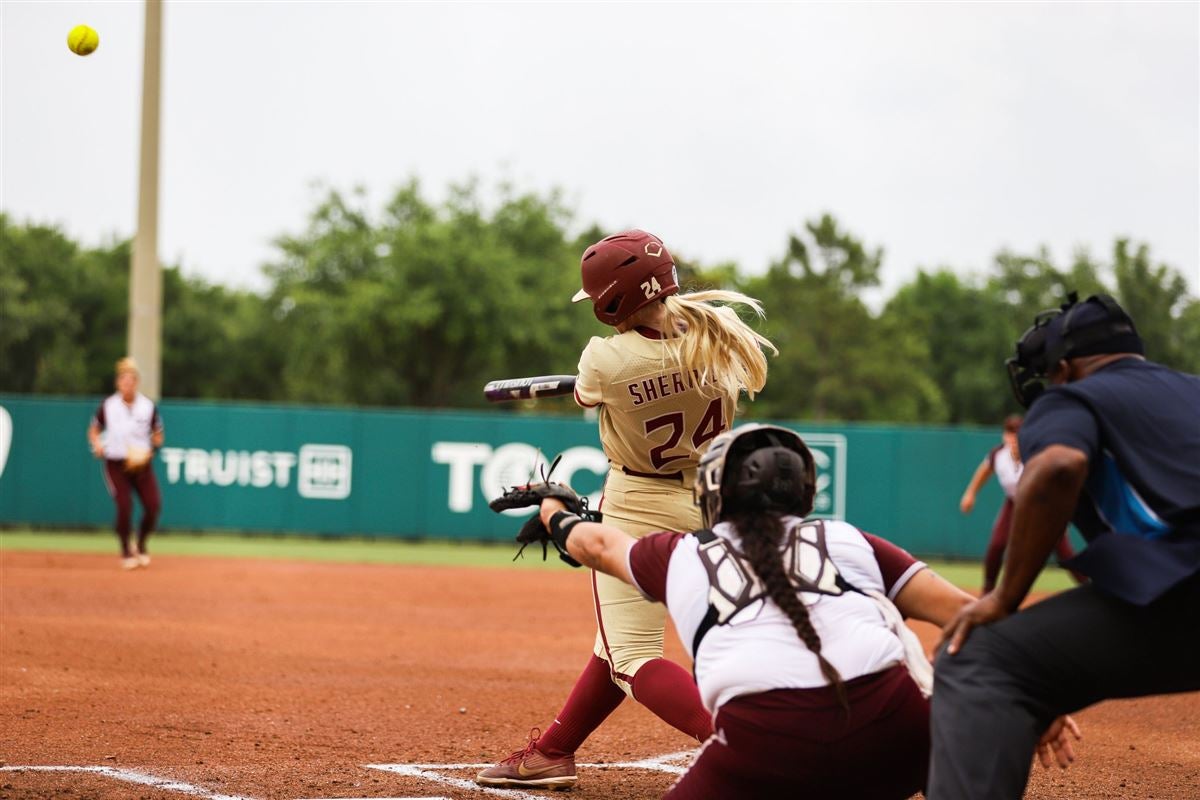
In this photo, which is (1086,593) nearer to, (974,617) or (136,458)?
(974,617)

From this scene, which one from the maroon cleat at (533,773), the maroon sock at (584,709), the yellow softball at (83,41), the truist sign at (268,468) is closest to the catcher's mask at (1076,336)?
the maroon sock at (584,709)

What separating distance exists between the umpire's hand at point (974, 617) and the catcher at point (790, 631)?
0.68 ft

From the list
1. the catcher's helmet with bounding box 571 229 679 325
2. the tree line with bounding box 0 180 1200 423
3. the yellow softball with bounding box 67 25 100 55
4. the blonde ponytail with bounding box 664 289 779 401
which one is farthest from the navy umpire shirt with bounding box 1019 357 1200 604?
the tree line with bounding box 0 180 1200 423

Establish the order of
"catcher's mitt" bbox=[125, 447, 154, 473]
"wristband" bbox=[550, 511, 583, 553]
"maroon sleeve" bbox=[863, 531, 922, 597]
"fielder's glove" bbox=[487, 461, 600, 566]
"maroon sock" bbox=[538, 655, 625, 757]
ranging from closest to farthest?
1. "maroon sleeve" bbox=[863, 531, 922, 597]
2. "wristband" bbox=[550, 511, 583, 553]
3. "fielder's glove" bbox=[487, 461, 600, 566]
4. "maroon sock" bbox=[538, 655, 625, 757]
5. "catcher's mitt" bbox=[125, 447, 154, 473]

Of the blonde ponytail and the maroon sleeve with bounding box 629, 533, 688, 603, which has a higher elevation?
the blonde ponytail

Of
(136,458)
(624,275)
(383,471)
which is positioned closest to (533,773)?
(624,275)

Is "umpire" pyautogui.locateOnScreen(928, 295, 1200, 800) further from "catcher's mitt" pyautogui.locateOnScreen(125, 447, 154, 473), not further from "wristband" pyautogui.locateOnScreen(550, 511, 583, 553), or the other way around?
"catcher's mitt" pyautogui.locateOnScreen(125, 447, 154, 473)

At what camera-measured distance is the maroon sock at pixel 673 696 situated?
4.67m

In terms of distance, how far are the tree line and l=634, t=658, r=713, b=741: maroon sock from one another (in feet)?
122

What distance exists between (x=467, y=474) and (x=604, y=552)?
56.6 feet

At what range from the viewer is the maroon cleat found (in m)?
5.45

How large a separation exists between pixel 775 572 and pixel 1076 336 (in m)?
0.98

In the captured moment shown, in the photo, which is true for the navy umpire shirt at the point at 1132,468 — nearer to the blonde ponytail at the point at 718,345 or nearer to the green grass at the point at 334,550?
the blonde ponytail at the point at 718,345

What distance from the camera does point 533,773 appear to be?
5453mm
